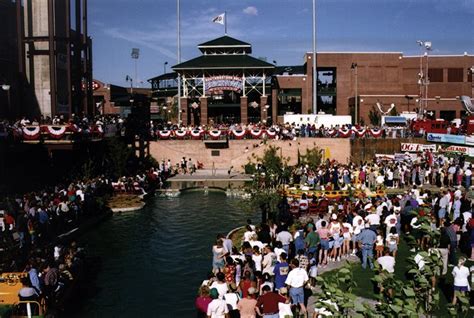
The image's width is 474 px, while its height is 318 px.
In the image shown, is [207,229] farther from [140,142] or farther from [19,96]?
[19,96]

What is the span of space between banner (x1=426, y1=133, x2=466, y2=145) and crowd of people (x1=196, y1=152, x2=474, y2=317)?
21044mm

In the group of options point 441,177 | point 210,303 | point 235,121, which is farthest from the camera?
point 235,121

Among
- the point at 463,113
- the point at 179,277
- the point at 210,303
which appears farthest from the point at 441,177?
the point at 463,113

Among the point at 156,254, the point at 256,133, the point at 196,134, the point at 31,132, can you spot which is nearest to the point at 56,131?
the point at 31,132

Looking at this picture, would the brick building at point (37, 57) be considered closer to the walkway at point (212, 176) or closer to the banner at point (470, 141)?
A: the walkway at point (212, 176)

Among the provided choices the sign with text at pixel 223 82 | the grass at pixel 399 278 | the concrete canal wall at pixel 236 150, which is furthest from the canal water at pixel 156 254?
the sign with text at pixel 223 82

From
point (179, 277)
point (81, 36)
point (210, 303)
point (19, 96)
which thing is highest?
point (81, 36)

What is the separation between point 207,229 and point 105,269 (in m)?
7.05

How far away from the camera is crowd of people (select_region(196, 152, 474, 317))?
A: 10.1m

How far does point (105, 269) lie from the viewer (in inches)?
738

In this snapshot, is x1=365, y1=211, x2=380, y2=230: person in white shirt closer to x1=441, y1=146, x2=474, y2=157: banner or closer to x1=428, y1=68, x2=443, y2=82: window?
x1=441, y1=146, x2=474, y2=157: banner

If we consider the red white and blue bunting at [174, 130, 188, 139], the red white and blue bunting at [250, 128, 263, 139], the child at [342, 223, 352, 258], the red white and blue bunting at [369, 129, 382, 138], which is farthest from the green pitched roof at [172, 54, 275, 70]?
the child at [342, 223, 352, 258]

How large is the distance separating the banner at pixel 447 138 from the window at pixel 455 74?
26582 millimetres

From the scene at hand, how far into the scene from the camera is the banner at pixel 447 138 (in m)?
40.5
